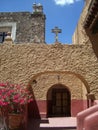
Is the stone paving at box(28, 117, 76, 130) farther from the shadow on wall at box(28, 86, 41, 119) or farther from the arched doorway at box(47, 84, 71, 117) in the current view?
the arched doorway at box(47, 84, 71, 117)

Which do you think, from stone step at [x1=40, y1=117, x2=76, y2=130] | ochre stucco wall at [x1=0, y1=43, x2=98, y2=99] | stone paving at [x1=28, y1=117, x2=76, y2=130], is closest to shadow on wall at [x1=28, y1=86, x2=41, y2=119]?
stone step at [x1=40, y1=117, x2=76, y2=130]

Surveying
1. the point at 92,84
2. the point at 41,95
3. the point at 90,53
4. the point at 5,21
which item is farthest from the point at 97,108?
the point at 5,21

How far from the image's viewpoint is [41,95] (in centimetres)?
1783

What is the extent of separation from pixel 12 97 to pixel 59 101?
36.2 feet

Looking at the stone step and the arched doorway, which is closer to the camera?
the stone step

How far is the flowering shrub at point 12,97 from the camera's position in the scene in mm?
9570

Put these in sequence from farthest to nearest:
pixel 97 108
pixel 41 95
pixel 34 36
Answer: pixel 34 36 < pixel 41 95 < pixel 97 108

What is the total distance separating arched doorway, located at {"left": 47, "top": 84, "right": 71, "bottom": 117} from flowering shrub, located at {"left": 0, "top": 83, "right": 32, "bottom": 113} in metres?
9.90

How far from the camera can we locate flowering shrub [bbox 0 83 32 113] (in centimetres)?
957

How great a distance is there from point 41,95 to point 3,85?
7658mm

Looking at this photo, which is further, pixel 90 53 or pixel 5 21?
pixel 5 21

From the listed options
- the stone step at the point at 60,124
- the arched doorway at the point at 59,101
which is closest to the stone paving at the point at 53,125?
the stone step at the point at 60,124

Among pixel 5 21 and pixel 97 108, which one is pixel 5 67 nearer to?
pixel 97 108

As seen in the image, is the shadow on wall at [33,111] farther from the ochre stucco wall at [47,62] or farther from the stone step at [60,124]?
the ochre stucco wall at [47,62]
